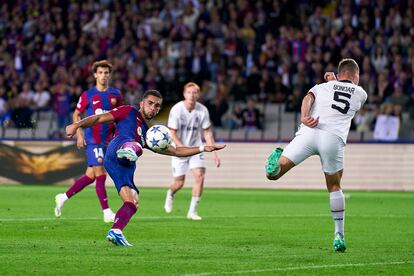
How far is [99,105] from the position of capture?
17.5 metres

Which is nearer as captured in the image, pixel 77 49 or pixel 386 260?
pixel 386 260

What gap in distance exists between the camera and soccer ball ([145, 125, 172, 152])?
41.7 feet

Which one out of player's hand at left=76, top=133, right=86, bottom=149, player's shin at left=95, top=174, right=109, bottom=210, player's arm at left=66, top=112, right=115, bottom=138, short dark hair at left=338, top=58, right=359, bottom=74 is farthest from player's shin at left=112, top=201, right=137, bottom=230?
player's hand at left=76, top=133, right=86, bottom=149

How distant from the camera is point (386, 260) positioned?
11.4 meters

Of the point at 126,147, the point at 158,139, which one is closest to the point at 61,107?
the point at 158,139

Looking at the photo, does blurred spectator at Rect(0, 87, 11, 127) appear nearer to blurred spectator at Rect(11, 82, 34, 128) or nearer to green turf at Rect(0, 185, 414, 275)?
blurred spectator at Rect(11, 82, 34, 128)

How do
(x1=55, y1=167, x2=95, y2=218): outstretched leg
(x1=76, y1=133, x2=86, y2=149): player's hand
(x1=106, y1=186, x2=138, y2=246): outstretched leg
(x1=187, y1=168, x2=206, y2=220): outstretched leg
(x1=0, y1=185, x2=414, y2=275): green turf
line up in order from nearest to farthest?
(x1=0, y1=185, x2=414, y2=275): green turf → (x1=106, y1=186, x2=138, y2=246): outstretched leg → (x1=55, y1=167, x2=95, y2=218): outstretched leg → (x1=76, y1=133, x2=86, y2=149): player's hand → (x1=187, y1=168, x2=206, y2=220): outstretched leg

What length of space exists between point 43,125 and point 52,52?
412cm

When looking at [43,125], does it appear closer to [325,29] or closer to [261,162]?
[261,162]

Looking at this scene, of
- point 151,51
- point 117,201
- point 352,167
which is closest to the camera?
point 117,201

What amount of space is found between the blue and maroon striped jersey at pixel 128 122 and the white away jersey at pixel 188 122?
6169mm

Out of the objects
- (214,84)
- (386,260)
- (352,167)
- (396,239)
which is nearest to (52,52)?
(214,84)

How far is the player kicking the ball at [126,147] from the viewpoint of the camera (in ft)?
40.9

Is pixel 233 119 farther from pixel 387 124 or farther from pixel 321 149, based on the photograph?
pixel 321 149
